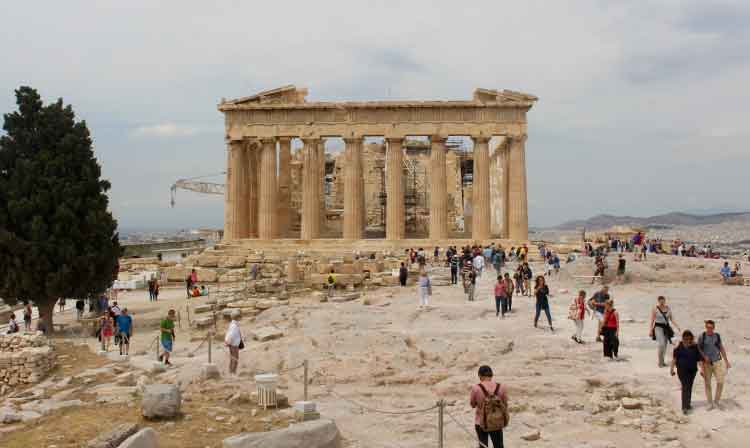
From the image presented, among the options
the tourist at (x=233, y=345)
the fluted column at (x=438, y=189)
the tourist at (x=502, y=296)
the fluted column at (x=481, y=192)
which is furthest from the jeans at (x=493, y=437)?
the fluted column at (x=481, y=192)

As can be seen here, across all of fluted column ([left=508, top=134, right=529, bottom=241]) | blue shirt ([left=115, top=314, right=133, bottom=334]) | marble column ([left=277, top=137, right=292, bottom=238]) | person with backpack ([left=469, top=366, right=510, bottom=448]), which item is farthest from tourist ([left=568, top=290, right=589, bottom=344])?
marble column ([left=277, top=137, right=292, bottom=238])

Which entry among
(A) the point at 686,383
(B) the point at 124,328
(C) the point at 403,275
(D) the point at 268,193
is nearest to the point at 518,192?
(D) the point at 268,193

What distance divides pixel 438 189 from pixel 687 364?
33234mm

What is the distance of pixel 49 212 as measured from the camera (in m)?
25.0

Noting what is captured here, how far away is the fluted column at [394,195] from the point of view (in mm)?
43594

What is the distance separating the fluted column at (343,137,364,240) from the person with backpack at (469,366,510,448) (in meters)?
34.9

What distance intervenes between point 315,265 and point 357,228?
991 cm

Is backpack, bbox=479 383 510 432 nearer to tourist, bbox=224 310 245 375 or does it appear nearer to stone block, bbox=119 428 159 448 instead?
stone block, bbox=119 428 159 448

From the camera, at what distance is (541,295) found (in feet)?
58.7

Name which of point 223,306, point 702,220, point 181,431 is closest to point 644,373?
point 181,431

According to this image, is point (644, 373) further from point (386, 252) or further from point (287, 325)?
point (386, 252)

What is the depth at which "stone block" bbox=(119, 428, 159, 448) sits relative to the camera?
9898 millimetres

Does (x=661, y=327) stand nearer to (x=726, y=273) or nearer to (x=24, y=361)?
(x=726, y=273)

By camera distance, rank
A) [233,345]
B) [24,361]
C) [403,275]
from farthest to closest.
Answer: [403,275]
[24,361]
[233,345]
